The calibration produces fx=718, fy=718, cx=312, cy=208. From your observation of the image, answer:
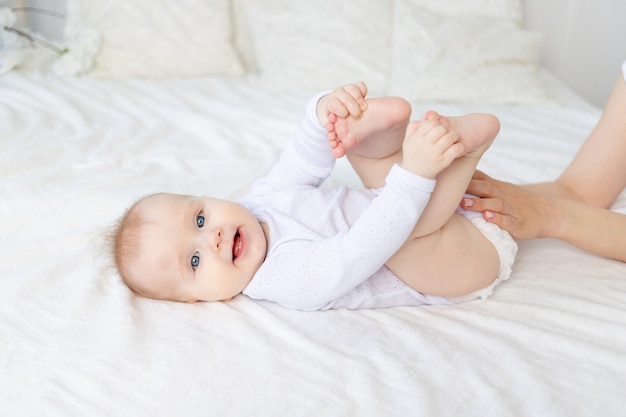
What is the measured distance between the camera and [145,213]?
114 cm

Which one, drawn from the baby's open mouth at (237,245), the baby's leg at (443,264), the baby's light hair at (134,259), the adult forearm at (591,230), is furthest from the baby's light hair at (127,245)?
the adult forearm at (591,230)

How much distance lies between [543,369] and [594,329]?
0.46 feet

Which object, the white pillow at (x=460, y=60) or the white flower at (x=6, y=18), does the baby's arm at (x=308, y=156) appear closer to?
the white pillow at (x=460, y=60)

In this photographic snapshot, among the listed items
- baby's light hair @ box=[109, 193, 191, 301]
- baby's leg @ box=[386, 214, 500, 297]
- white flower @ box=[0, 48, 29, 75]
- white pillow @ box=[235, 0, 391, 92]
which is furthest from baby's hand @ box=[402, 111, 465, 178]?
white flower @ box=[0, 48, 29, 75]

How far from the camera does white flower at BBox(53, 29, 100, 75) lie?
232 cm

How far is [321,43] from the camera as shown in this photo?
7.74ft

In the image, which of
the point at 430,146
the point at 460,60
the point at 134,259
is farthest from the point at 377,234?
the point at 460,60

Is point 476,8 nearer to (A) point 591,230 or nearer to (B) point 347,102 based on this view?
(A) point 591,230

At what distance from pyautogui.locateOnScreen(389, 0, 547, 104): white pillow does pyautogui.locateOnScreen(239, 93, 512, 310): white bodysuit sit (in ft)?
3.39

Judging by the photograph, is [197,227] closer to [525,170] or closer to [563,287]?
[563,287]

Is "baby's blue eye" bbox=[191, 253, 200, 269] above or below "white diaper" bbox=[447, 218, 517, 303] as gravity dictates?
below

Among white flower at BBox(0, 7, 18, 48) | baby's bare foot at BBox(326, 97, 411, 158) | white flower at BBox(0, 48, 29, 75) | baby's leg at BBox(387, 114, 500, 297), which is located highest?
baby's bare foot at BBox(326, 97, 411, 158)

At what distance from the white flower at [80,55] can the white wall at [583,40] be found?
1.53 m

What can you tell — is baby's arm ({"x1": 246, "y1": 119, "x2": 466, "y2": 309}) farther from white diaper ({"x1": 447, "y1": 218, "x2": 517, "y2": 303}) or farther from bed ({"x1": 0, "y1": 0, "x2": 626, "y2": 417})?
white diaper ({"x1": 447, "y1": 218, "x2": 517, "y2": 303})
